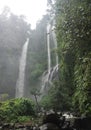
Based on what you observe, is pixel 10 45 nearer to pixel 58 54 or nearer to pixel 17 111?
pixel 17 111

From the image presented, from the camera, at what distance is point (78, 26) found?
1108 centimetres

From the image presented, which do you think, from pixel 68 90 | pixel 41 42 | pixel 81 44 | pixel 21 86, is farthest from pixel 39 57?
pixel 81 44

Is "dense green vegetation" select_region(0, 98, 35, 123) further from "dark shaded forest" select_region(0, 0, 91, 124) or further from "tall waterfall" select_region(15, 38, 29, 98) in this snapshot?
"tall waterfall" select_region(15, 38, 29, 98)

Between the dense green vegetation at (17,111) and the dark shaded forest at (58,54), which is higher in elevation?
the dark shaded forest at (58,54)

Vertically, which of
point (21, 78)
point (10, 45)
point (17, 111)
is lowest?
point (17, 111)

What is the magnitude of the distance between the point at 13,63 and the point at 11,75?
5.67 ft

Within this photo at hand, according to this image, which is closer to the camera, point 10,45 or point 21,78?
point 21,78

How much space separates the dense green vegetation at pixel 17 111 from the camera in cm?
1754

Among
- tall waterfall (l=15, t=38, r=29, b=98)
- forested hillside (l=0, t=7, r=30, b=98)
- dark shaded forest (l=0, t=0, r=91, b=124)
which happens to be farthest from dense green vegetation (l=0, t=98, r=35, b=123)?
tall waterfall (l=15, t=38, r=29, b=98)

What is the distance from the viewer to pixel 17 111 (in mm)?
18969

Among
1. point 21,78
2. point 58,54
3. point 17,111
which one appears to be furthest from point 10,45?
point 58,54

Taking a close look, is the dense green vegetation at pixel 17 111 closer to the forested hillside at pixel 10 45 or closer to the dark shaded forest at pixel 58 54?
the dark shaded forest at pixel 58 54

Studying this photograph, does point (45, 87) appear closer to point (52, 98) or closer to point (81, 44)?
point (52, 98)

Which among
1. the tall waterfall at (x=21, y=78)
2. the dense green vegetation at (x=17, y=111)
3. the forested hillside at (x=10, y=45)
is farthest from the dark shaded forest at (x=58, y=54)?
the dense green vegetation at (x=17, y=111)
